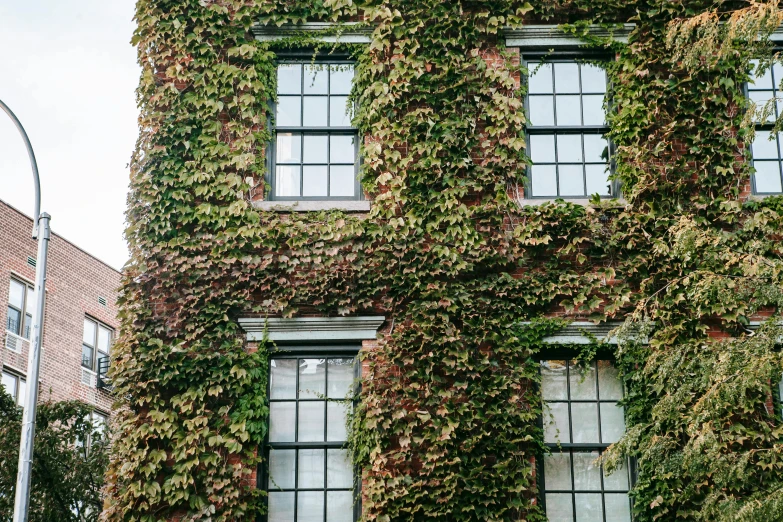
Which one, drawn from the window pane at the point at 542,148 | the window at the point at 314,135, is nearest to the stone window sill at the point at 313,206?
the window at the point at 314,135

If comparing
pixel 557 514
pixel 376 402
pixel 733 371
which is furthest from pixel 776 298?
pixel 376 402

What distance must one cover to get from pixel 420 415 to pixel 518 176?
336cm

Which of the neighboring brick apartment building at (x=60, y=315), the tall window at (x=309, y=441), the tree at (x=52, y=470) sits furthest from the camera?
the neighboring brick apartment building at (x=60, y=315)

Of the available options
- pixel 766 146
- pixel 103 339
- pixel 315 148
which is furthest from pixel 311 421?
pixel 103 339

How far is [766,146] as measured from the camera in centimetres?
1375

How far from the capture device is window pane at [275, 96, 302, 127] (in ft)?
45.4

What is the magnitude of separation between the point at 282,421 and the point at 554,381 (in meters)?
3.39

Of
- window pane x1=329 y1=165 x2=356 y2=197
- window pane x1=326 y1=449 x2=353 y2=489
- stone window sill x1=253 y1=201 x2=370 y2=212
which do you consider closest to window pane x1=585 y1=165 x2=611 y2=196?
stone window sill x1=253 y1=201 x2=370 y2=212

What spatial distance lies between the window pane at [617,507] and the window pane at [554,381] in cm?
130

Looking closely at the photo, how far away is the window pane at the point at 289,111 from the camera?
13.8 meters

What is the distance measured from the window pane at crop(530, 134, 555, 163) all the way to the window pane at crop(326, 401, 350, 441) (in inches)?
164

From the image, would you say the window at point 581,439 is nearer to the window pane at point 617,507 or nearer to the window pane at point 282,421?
the window pane at point 617,507

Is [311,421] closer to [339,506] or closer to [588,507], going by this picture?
[339,506]

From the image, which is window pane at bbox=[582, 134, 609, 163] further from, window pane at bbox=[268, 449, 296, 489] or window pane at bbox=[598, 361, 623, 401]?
window pane at bbox=[268, 449, 296, 489]
